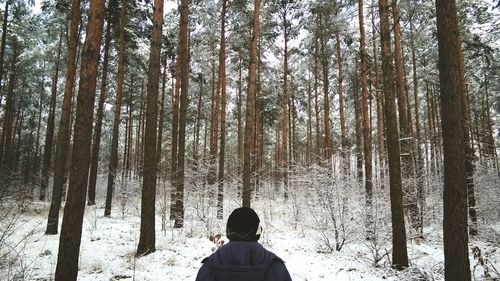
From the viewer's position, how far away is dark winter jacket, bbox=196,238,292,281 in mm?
1982

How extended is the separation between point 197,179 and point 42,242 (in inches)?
203

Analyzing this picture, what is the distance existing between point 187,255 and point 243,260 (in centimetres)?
703

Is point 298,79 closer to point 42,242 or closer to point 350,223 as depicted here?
point 350,223

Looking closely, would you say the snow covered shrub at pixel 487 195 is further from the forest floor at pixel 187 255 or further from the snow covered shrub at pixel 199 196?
the snow covered shrub at pixel 199 196

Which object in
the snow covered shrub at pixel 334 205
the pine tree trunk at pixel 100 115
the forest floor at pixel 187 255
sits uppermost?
the pine tree trunk at pixel 100 115

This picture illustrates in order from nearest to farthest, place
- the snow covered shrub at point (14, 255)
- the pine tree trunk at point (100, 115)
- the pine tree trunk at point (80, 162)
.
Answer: the pine tree trunk at point (80, 162), the snow covered shrub at point (14, 255), the pine tree trunk at point (100, 115)

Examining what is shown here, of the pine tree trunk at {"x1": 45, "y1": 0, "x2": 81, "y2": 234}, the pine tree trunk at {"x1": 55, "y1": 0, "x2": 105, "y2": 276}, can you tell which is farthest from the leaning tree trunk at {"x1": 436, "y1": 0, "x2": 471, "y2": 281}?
the pine tree trunk at {"x1": 45, "y1": 0, "x2": 81, "y2": 234}

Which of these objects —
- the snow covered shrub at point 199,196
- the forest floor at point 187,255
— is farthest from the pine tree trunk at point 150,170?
the snow covered shrub at point 199,196

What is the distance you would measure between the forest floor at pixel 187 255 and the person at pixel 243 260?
451 cm

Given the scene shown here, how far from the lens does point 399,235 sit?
714 cm

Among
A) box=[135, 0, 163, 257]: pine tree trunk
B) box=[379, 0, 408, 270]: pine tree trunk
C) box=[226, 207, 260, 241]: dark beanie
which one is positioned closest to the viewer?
box=[226, 207, 260, 241]: dark beanie

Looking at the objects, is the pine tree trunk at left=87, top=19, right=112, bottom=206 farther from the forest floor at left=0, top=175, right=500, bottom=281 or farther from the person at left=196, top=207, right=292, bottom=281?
→ the person at left=196, top=207, right=292, bottom=281

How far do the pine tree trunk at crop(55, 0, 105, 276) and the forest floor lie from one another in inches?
25.6

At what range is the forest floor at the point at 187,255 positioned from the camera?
6801mm
